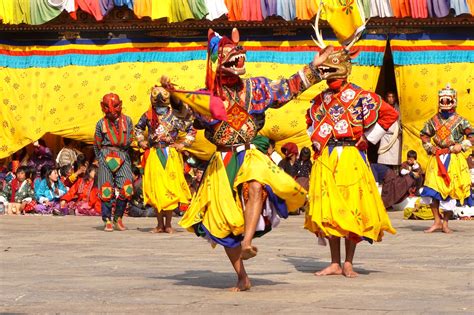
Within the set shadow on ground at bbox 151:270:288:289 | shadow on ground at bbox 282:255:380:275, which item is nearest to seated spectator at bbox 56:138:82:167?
shadow on ground at bbox 282:255:380:275

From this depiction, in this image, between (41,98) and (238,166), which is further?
(41,98)

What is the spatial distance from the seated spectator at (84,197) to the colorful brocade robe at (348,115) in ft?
30.5

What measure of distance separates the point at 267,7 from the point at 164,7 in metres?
1.65

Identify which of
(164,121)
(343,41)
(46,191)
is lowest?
(46,191)

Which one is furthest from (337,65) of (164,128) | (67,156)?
(67,156)

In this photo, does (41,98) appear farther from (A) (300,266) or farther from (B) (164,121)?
(A) (300,266)

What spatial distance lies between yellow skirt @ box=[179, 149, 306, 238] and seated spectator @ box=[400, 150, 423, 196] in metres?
10.3

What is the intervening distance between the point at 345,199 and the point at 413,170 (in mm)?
9265

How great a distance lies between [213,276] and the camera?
32.0ft

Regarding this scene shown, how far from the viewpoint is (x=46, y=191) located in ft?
63.8

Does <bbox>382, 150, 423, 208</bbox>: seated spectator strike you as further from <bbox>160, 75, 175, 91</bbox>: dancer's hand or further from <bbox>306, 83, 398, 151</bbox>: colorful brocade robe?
<bbox>160, 75, 175, 91</bbox>: dancer's hand

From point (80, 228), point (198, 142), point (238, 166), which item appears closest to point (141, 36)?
point (198, 142)

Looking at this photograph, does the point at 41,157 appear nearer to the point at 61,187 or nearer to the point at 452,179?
the point at 61,187

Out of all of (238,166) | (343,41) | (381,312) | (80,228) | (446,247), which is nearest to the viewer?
(381,312)
